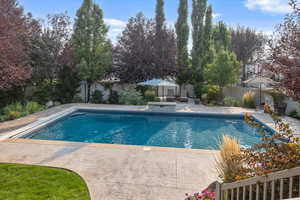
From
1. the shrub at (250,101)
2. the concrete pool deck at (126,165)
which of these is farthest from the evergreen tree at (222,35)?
the concrete pool deck at (126,165)

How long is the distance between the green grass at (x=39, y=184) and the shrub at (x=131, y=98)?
439 inches

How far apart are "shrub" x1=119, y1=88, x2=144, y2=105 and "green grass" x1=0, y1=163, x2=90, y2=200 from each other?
11.1 m

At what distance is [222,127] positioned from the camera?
10.4 metres

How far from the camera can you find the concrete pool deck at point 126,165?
3721 millimetres

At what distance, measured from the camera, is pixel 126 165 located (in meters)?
4.77

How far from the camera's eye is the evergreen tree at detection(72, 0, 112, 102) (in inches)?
647

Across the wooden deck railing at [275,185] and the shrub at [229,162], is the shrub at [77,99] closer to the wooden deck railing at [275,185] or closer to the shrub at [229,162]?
the shrub at [229,162]

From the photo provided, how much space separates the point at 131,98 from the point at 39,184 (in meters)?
11.9

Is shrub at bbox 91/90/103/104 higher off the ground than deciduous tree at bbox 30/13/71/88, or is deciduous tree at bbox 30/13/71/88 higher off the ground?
deciduous tree at bbox 30/13/71/88

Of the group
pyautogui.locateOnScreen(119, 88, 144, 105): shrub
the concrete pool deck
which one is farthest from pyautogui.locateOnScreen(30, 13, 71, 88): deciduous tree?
the concrete pool deck

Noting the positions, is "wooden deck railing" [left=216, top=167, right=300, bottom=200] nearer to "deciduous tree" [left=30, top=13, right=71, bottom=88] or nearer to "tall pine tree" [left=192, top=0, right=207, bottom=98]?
"deciduous tree" [left=30, top=13, right=71, bottom=88]

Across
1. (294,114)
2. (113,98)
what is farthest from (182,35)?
(294,114)

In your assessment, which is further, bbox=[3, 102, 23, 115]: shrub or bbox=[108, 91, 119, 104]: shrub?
bbox=[108, 91, 119, 104]: shrub

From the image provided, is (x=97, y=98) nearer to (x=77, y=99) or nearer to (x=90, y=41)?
(x=77, y=99)
